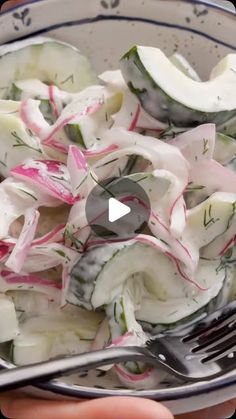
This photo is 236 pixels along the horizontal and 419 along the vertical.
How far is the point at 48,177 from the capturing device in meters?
1.15

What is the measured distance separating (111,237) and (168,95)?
0.22m

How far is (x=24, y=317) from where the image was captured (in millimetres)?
1146

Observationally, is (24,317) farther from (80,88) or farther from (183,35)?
(183,35)

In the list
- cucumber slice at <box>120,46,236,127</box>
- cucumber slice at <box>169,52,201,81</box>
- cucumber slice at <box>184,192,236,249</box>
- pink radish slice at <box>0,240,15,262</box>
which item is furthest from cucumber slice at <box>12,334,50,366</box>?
cucumber slice at <box>169,52,201,81</box>

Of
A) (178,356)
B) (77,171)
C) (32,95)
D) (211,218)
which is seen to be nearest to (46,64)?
(32,95)

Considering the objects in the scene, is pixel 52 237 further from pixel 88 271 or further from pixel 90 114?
pixel 90 114

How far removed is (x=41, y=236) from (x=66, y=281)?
89 millimetres

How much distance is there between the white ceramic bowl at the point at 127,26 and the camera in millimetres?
1407

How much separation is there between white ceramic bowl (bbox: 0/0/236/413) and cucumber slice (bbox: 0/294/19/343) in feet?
1.63

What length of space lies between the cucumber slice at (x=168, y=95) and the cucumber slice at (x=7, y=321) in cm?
32

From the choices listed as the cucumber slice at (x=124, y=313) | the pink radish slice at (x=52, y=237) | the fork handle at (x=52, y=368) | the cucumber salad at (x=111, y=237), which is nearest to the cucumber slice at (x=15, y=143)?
the cucumber salad at (x=111, y=237)

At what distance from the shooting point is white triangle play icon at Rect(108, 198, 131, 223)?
1.11 metres

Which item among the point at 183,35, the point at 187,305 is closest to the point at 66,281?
the point at 187,305
